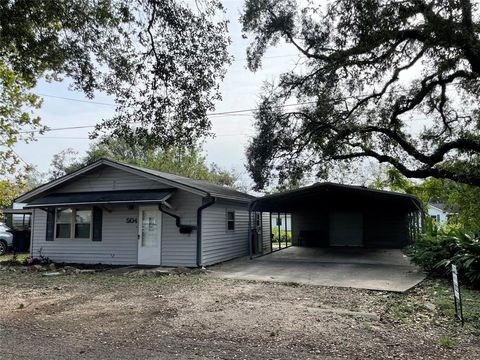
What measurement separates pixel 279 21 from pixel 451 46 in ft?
14.1

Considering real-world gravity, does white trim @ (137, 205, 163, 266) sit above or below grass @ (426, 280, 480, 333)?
above

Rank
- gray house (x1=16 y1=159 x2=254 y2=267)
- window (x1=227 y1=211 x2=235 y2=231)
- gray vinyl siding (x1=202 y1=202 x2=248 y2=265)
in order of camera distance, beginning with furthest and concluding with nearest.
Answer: window (x1=227 y1=211 x2=235 y2=231) → gray vinyl siding (x1=202 y1=202 x2=248 y2=265) → gray house (x1=16 y1=159 x2=254 y2=267)

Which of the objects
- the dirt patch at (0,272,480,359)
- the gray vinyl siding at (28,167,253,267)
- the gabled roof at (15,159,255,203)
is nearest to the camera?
the dirt patch at (0,272,480,359)

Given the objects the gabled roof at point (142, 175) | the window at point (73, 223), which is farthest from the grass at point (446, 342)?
the window at point (73, 223)

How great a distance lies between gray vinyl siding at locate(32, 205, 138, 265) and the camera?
13445 mm

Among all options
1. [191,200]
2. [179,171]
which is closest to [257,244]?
[191,200]

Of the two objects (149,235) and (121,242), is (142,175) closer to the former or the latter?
(149,235)

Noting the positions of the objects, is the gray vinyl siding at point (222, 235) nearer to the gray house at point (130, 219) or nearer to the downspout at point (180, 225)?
the gray house at point (130, 219)

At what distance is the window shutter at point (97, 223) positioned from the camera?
13852 millimetres

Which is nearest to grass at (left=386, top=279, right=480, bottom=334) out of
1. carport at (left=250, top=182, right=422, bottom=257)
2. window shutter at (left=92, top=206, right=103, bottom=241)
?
carport at (left=250, top=182, right=422, bottom=257)

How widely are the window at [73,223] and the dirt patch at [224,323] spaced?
15.9 ft

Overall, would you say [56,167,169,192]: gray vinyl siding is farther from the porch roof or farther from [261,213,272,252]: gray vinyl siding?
[261,213,272,252]: gray vinyl siding

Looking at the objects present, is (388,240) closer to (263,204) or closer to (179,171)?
(263,204)

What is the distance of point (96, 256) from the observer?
45.4ft
